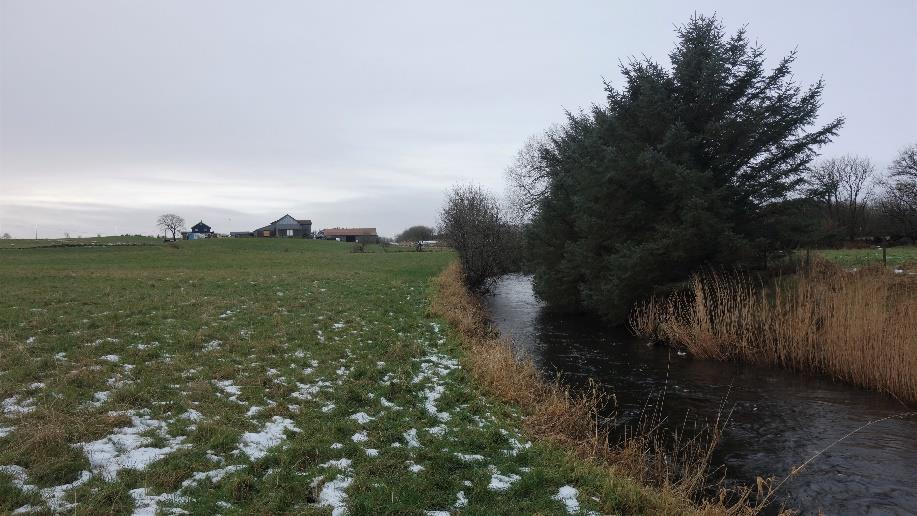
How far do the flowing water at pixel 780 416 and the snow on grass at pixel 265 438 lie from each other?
5.35m

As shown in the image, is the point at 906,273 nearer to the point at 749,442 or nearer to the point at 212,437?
the point at 749,442

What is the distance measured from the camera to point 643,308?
49.6ft

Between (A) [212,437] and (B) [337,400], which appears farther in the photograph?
(B) [337,400]

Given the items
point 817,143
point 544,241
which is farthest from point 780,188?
point 544,241

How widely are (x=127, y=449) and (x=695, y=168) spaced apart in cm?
1484

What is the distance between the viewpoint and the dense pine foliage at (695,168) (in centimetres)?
1412

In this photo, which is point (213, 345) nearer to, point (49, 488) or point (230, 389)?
point (230, 389)

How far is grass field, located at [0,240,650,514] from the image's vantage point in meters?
4.29

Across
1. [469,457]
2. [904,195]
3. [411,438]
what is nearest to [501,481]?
[469,457]

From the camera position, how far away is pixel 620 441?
6.99m

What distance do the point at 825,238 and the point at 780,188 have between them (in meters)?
2.02

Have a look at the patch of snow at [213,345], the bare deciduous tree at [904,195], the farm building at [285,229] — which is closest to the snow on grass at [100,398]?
the patch of snow at [213,345]

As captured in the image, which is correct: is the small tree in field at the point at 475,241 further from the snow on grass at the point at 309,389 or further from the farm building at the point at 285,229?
the farm building at the point at 285,229

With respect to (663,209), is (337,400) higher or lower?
lower
